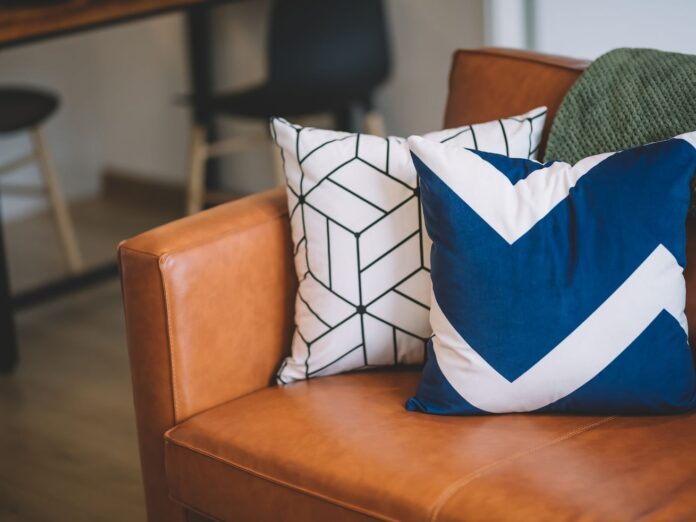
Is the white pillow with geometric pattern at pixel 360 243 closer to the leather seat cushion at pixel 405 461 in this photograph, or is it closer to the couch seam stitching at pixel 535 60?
the leather seat cushion at pixel 405 461

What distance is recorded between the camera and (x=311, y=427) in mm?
1460

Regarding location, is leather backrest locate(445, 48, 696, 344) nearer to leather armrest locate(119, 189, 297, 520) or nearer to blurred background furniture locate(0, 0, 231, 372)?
leather armrest locate(119, 189, 297, 520)

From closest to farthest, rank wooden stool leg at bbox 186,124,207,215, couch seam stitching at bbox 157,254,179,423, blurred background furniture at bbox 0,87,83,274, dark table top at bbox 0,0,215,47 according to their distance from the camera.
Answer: couch seam stitching at bbox 157,254,179,423 < dark table top at bbox 0,0,215,47 < blurred background furniture at bbox 0,87,83,274 < wooden stool leg at bbox 186,124,207,215

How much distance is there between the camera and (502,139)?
1625 millimetres

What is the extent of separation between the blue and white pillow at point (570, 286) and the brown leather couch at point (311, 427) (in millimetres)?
59

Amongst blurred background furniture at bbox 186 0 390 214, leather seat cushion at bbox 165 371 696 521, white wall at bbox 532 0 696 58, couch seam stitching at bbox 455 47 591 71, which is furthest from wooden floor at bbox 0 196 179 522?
white wall at bbox 532 0 696 58

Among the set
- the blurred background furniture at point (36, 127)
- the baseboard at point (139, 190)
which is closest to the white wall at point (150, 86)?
the baseboard at point (139, 190)

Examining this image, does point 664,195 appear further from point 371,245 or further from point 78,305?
point 78,305

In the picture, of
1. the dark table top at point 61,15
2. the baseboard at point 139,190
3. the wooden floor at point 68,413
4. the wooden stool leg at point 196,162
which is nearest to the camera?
the wooden floor at point 68,413

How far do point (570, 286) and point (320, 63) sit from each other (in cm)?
178

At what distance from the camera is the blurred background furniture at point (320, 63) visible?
299cm

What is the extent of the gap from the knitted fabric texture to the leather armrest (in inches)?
19.3

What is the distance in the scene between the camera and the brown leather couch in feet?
4.16

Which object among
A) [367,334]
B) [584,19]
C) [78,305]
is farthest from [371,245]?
[78,305]
